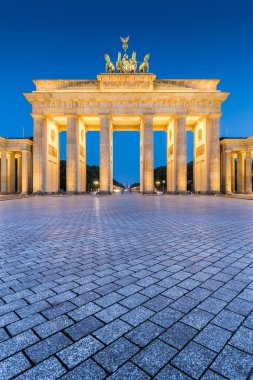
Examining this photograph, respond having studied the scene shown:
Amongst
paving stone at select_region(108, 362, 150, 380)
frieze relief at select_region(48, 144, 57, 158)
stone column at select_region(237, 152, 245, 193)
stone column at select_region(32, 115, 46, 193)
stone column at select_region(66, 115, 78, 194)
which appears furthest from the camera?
stone column at select_region(237, 152, 245, 193)

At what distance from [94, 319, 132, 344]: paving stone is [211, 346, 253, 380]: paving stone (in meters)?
0.81

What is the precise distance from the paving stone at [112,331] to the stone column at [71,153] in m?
34.2

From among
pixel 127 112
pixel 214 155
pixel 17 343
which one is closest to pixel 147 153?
pixel 127 112

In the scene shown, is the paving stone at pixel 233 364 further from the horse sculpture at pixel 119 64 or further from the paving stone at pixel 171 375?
the horse sculpture at pixel 119 64

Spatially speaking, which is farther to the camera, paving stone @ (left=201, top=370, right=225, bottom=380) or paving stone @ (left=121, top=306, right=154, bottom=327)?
paving stone @ (left=121, top=306, right=154, bottom=327)

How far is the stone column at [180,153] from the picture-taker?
35.6 m

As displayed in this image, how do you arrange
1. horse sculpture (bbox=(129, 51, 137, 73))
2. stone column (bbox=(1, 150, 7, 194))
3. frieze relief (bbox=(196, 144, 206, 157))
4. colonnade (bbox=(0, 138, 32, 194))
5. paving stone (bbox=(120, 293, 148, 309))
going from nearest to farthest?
paving stone (bbox=(120, 293, 148, 309))
frieze relief (bbox=(196, 144, 206, 157))
horse sculpture (bbox=(129, 51, 137, 73))
colonnade (bbox=(0, 138, 32, 194))
stone column (bbox=(1, 150, 7, 194))

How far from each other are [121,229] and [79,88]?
35270 millimetres

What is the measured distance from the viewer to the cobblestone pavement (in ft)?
5.42

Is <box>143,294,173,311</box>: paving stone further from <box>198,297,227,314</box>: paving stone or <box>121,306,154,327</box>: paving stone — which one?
<box>198,297,227,314</box>: paving stone

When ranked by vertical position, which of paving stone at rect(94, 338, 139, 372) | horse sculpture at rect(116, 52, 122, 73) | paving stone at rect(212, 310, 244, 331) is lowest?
paving stone at rect(212, 310, 244, 331)

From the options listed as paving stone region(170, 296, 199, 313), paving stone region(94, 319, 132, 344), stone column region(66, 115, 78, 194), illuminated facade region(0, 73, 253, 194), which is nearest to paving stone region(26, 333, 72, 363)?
paving stone region(94, 319, 132, 344)

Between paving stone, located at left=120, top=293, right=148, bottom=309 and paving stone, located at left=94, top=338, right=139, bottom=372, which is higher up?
paving stone, located at left=94, top=338, right=139, bottom=372

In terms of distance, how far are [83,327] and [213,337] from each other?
122cm
